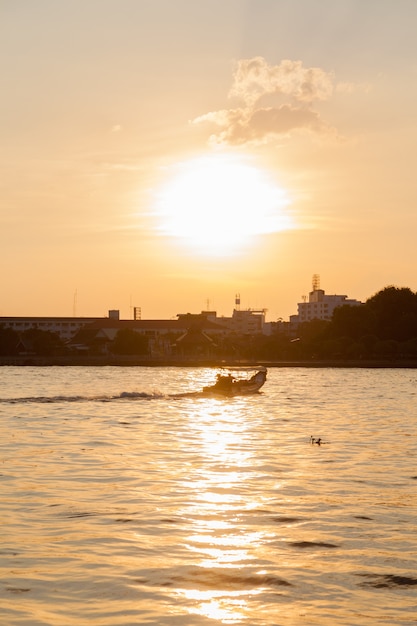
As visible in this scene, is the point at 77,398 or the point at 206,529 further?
the point at 77,398

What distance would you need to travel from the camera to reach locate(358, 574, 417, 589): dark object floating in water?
622 inches

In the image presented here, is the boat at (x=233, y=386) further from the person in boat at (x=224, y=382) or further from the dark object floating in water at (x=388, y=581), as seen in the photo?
the dark object floating in water at (x=388, y=581)

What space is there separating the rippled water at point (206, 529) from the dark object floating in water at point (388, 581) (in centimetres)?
5

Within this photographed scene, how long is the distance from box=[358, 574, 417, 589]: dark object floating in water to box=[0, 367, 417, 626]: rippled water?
0.05 m

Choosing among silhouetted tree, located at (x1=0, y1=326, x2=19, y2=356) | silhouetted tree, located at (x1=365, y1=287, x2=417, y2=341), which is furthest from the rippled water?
silhouetted tree, located at (x1=0, y1=326, x2=19, y2=356)

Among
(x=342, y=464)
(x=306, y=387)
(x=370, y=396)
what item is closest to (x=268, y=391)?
(x=306, y=387)

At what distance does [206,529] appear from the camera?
Answer: 1988 cm

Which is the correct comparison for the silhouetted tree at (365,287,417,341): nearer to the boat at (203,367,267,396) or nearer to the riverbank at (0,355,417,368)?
the riverbank at (0,355,417,368)

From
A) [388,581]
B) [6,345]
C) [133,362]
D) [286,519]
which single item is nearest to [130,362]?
[133,362]

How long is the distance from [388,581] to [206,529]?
492 centimetres

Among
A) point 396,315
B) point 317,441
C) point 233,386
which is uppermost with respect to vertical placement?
point 396,315

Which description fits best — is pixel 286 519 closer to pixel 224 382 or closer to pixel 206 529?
pixel 206 529

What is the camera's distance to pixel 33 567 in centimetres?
1655

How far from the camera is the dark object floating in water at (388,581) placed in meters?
15.8
